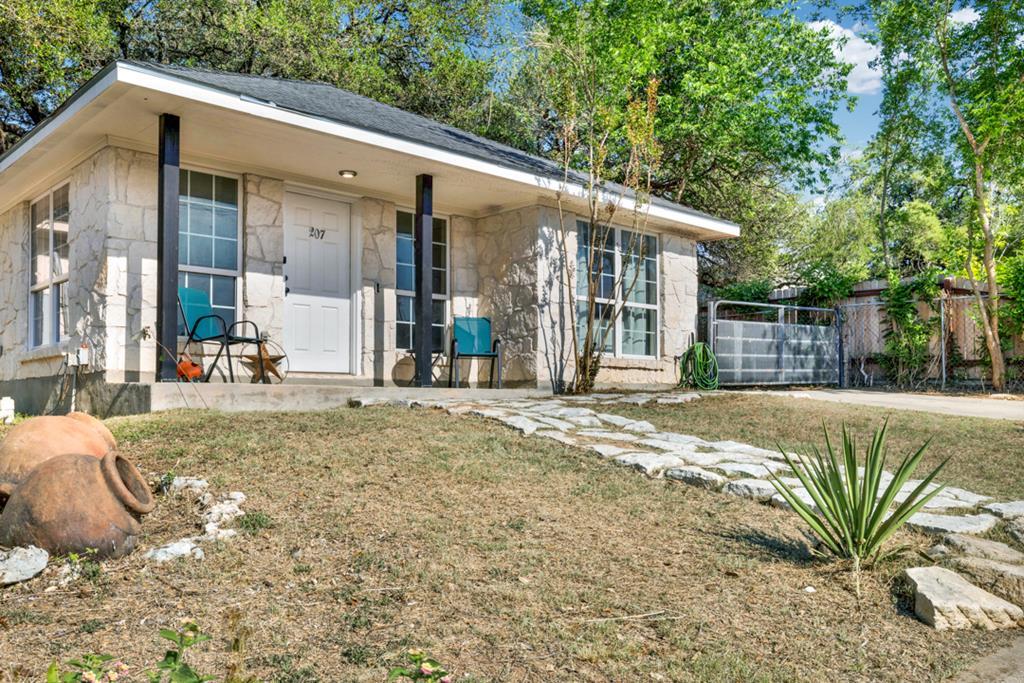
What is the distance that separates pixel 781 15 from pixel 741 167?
330 cm

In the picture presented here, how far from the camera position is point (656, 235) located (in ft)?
34.6

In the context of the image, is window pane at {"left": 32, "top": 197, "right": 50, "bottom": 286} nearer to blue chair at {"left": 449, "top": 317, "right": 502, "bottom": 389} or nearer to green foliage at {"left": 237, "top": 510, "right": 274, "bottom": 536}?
blue chair at {"left": 449, "top": 317, "right": 502, "bottom": 389}

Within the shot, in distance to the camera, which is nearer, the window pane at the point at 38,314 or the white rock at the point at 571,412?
the white rock at the point at 571,412

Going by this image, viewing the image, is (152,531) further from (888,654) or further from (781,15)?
(781,15)

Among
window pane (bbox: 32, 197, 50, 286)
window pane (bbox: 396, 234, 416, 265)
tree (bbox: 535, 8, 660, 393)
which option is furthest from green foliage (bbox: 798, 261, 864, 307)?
window pane (bbox: 32, 197, 50, 286)

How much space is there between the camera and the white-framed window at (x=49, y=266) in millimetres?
8039

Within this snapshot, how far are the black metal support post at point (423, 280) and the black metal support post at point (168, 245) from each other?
2456mm

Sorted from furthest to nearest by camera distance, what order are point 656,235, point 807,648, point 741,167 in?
point 741,167, point 656,235, point 807,648

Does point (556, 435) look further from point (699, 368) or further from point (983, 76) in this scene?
point (983, 76)

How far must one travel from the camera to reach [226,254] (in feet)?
25.6

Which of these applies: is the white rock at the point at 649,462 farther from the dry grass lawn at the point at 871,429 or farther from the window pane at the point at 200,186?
the window pane at the point at 200,186

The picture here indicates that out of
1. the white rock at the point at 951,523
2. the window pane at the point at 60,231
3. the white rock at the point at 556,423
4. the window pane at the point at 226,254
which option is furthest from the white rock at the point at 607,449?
the window pane at the point at 60,231

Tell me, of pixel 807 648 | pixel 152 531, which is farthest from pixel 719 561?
pixel 152 531

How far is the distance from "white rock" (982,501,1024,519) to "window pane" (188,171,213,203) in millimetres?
7073
